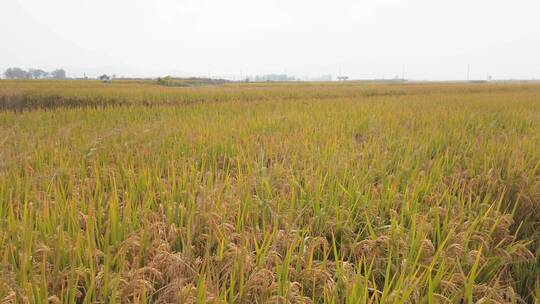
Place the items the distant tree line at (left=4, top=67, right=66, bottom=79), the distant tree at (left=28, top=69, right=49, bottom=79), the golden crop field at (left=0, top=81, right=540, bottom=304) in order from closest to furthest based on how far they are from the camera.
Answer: the golden crop field at (left=0, top=81, right=540, bottom=304) < the distant tree line at (left=4, top=67, right=66, bottom=79) < the distant tree at (left=28, top=69, right=49, bottom=79)

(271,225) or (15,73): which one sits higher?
(15,73)

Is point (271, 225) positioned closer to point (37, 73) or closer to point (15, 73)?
point (37, 73)

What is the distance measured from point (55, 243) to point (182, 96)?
9.60 meters

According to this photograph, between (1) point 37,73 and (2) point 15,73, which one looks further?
(1) point 37,73

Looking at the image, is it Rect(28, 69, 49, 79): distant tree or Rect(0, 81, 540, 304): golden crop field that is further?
Rect(28, 69, 49, 79): distant tree

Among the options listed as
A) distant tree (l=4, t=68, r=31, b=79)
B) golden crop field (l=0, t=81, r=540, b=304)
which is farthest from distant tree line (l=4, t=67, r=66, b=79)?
golden crop field (l=0, t=81, r=540, b=304)

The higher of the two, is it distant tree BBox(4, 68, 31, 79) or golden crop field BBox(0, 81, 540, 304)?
distant tree BBox(4, 68, 31, 79)

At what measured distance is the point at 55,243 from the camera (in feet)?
3.91

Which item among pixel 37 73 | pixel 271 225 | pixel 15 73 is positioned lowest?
pixel 271 225

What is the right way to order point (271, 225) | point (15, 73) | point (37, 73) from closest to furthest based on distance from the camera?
1. point (271, 225)
2. point (15, 73)
3. point (37, 73)

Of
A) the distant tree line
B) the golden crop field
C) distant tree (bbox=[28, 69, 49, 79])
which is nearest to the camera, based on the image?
the golden crop field

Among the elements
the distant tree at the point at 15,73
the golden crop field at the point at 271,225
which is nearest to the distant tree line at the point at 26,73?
the distant tree at the point at 15,73

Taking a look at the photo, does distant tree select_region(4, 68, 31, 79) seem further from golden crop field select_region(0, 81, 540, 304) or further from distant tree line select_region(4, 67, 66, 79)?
golden crop field select_region(0, 81, 540, 304)

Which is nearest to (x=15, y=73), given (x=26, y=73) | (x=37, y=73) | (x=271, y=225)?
(x=26, y=73)
